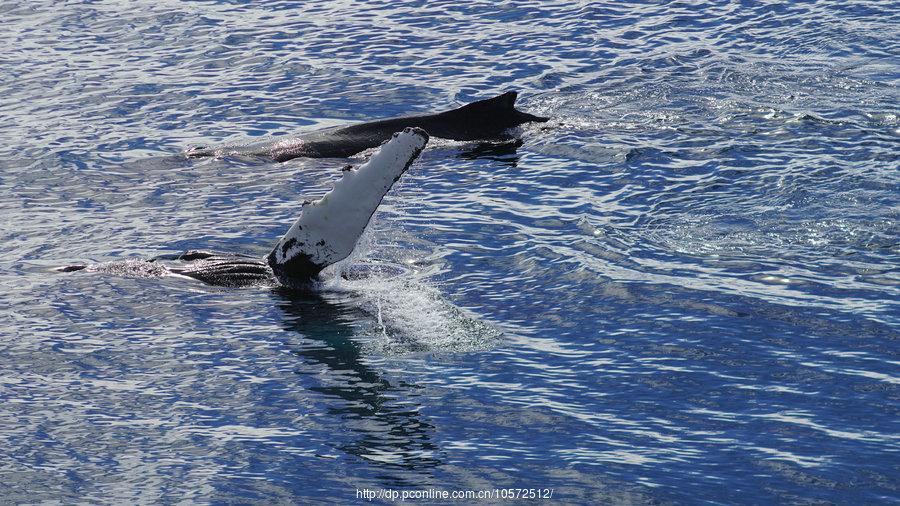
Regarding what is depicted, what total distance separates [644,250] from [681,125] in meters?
4.62

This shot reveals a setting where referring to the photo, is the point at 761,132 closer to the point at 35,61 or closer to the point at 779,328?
the point at 779,328

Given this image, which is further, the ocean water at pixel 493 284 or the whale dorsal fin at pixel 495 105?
the whale dorsal fin at pixel 495 105

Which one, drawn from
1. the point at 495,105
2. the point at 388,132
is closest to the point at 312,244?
the point at 388,132

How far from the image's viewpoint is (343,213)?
531 inches

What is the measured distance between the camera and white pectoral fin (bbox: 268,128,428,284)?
13.5 meters

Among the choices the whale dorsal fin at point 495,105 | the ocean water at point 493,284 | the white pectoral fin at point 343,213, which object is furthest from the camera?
the whale dorsal fin at point 495,105

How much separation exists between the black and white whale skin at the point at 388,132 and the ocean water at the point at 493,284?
1.19 feet

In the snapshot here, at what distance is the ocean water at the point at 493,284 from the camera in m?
10.1

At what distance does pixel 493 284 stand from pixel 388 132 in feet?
18.1

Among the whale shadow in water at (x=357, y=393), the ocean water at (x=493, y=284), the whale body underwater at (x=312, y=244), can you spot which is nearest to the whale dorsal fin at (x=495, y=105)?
the ocean water at (x=493, y=284)

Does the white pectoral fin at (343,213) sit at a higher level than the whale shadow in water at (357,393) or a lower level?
higher

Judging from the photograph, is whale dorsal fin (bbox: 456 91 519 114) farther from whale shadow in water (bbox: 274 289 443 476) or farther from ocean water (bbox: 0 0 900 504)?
whale shadow in water (bbox: 274 289 443 476)

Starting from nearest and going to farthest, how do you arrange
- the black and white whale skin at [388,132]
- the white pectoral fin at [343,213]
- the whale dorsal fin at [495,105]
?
the white pectoral fin at [343,213] → the black and white whale skin at [388,132] → the whale dorsal fin at [495,105]

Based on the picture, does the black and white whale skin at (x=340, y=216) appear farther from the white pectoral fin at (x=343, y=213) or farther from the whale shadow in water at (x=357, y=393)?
the whale shadow in water at (x=357, y=393)
